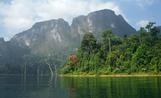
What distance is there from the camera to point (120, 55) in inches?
3979

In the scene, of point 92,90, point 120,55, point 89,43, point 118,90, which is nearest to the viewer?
point 118,90

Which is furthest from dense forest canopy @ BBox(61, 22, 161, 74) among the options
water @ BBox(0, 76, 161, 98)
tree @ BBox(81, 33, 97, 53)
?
water @ BBox(0, 76, 161, 98)

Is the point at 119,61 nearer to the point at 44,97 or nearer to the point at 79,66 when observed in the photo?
the point at 79,66

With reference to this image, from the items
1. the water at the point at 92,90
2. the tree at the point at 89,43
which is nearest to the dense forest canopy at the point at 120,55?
the tree at the point at 89,43

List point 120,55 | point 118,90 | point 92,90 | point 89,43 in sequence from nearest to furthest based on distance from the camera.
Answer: point 118,90
point 92,90
point 120,55
point 89,43

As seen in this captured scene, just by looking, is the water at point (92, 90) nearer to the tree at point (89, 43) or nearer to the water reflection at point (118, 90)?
the water reflection at point (118, 90)

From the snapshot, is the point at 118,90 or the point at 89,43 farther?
the point at 89,43

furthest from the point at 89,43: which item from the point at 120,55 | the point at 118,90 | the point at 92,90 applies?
the point at 118,90

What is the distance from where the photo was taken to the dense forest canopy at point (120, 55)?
91125 millimetres

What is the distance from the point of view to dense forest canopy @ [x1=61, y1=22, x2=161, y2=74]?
9112 centimetres

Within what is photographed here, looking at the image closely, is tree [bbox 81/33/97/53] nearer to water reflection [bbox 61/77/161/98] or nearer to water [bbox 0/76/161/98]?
water [bbox 0/76/161/98]

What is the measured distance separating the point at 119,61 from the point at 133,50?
5276 mm

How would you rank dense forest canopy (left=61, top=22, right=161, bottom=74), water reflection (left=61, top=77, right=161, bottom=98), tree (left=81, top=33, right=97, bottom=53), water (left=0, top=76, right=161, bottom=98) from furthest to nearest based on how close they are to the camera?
1. tree (left=81, top=33, right=97, bottom=53)
2. dense forest canopy (left=61, top=22, right=161, bottom=74)
3. water (left=0, top=76, right=161, bottom=98)
4. water reflection (left=61, top=77, right=161, bottom=98)

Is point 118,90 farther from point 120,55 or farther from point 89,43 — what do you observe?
point 89,43
